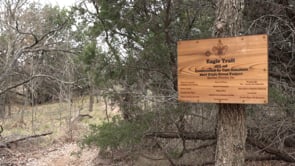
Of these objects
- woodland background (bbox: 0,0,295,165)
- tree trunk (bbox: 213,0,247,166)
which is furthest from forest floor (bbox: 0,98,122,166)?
tree trunk (bbox: 213,0,247,166)

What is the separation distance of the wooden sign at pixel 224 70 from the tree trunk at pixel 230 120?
0.83 ft

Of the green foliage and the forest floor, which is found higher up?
the green foliage

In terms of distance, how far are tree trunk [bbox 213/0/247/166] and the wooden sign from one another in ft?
0.83

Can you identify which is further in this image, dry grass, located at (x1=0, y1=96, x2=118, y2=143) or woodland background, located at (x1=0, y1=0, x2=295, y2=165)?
dry grass, located at (x1=0, y1=96, x2=118, y2=143)

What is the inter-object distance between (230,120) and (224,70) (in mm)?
502

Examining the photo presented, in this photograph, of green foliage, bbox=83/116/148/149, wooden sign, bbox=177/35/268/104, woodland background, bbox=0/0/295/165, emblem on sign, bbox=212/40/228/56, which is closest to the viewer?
wooden sign, bbox=177/35/268/104

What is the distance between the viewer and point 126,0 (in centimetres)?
548

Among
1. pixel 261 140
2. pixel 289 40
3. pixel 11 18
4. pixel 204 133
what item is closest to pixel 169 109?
pixel 204 133

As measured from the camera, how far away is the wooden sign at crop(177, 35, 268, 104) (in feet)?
9.09

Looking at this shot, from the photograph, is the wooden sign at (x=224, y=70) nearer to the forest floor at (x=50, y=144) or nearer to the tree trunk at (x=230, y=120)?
the tree trunk at (x=230, y=120)

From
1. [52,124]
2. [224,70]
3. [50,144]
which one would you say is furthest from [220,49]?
[52,124]

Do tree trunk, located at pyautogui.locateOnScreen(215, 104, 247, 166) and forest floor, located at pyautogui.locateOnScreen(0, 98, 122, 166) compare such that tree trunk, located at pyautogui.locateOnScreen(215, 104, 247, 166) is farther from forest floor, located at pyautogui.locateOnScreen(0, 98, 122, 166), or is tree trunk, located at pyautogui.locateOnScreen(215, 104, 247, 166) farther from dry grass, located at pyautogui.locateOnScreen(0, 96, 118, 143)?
dry grass, located at pyautogui.locateOnScreen(0, 96, 118, 143)

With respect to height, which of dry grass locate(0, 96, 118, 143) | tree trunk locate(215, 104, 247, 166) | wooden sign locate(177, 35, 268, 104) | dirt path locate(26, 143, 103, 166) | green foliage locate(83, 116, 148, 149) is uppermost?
wooden sign locate(177, 35, 268, 104)

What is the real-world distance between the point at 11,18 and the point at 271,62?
8.03m
